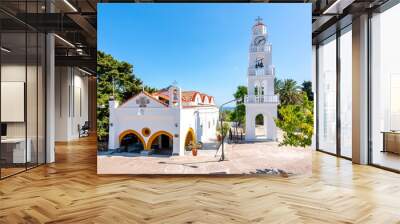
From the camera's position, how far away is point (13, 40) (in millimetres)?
5945

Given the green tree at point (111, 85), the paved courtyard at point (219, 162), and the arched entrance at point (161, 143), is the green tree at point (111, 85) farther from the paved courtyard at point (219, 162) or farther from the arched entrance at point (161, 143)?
the arched entrance at point (161, 143)

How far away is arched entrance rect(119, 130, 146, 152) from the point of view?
5664 millimetres

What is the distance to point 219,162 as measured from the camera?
5750 mm

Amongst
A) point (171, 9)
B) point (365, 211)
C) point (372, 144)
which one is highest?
point (171, 9)

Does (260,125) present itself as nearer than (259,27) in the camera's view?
No

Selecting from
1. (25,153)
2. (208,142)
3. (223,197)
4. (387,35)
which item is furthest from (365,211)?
(25,153)

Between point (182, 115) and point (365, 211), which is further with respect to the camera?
point (182, 115)

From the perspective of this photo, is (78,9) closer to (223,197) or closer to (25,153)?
(25,153)

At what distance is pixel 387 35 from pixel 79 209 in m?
6.15

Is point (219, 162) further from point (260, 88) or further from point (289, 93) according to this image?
point (289, 93)

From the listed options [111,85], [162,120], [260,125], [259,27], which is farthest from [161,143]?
[259,27]

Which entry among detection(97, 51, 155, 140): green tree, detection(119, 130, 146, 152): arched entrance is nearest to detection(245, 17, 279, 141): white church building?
detection(97, 51, 155, 140): green tree

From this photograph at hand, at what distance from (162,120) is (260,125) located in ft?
5.47

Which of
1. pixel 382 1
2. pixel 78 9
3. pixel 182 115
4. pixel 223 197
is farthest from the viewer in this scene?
pixel 78 9
